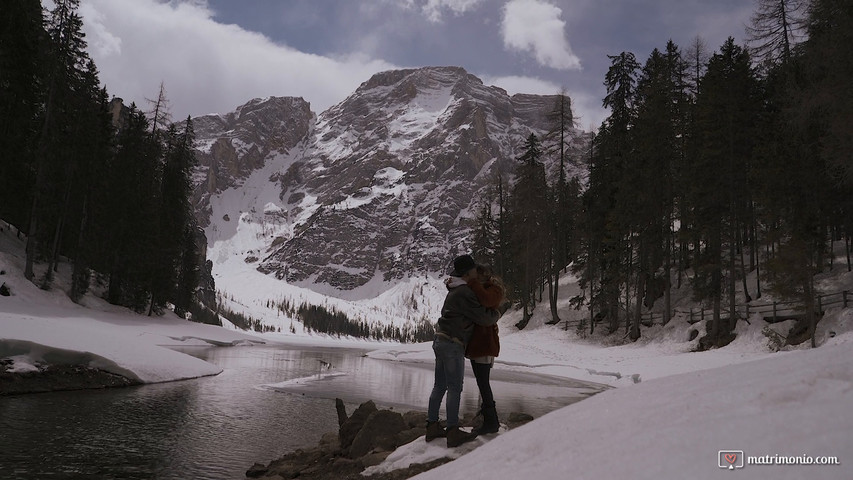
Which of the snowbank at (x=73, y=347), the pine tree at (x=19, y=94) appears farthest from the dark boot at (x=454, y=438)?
the pine tree at (x=19, y=94)

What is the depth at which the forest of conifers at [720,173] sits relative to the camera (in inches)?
639

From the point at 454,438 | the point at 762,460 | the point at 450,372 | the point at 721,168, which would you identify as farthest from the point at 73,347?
the point at 721,168

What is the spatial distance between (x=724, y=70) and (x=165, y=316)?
43.6 metres

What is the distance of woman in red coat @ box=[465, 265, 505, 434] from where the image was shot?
18.3 feet

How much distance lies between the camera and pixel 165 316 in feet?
136

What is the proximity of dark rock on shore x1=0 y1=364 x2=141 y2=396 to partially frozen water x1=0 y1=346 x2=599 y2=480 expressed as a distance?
464 millimetres

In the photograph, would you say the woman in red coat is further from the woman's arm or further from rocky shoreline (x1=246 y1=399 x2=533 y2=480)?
rocky shoreline (x1=246 y1=399 x2=533 y2=480)

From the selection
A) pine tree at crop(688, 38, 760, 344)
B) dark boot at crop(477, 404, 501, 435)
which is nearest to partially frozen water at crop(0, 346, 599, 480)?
dark boot at crop(477, 404, 501, 435)

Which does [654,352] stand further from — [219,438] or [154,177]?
[154,177]

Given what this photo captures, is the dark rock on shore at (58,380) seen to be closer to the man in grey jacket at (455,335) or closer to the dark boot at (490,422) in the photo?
the man in grey jacket at (455,335)

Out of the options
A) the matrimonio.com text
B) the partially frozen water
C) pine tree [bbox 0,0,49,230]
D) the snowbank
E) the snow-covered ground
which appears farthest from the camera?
pine tree [bbox 0,0,49,230]

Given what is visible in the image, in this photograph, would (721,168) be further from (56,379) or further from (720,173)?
(56,379)

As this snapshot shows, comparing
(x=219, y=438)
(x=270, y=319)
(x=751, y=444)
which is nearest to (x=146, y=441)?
(x=219, y=438)

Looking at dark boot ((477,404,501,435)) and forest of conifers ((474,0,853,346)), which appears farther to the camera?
forest of conifers ((474,0,853,346))
